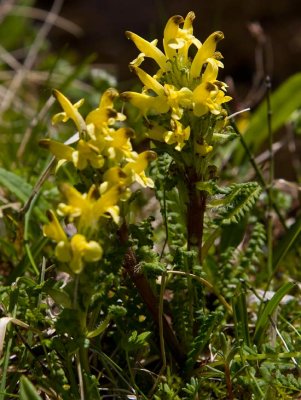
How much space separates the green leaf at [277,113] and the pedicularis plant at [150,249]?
4.39 feet

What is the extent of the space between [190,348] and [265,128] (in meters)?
1.62

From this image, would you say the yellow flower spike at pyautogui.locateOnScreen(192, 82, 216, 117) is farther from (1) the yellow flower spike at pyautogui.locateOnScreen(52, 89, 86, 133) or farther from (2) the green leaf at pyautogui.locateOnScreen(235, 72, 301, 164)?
(2) the green leaf at pyautogui.locateOnScreen(235, 72, 301, 164)

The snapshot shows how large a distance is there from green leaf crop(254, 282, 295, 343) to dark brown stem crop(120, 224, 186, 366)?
20cm

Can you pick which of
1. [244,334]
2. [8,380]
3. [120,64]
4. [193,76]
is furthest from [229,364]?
[120,64]

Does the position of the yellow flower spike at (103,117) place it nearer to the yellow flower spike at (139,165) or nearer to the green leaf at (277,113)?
the yellow flower spike at (139,165)

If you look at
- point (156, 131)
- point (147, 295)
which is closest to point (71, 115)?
point (156, 131)

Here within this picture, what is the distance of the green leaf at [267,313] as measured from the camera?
5.69ft

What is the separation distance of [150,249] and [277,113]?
5.87 feet

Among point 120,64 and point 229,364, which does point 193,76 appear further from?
point 120,64

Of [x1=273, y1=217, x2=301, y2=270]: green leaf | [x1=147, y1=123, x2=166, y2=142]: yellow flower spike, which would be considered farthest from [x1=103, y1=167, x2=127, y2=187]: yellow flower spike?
[x1=273, y1=217, x2=301, y2=270]: green leaf

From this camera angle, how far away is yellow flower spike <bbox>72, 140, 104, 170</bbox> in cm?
145

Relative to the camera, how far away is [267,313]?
1794 millimetres

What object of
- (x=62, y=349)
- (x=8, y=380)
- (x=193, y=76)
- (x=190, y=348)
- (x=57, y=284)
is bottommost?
(x=8, y=380)

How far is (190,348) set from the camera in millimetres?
1830
